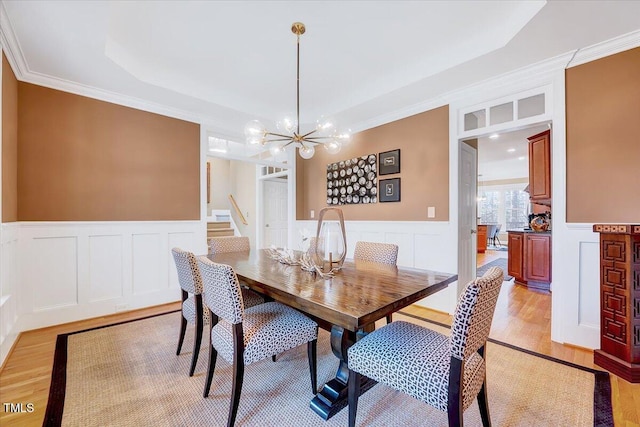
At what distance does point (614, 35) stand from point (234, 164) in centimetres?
722

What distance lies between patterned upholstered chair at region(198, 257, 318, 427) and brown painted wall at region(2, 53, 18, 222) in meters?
2.04

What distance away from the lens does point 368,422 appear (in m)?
1.52

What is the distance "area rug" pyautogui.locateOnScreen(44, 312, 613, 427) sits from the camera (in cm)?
153

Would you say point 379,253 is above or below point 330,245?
below

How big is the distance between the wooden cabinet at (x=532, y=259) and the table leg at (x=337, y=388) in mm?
3964

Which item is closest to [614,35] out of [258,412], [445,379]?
[445,379]

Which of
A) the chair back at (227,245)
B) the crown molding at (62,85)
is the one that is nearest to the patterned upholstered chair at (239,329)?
the chair back at (227,245)

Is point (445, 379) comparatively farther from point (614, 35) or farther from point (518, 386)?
point (614, 35)

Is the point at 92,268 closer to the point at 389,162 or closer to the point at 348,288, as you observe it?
the point at 348,288

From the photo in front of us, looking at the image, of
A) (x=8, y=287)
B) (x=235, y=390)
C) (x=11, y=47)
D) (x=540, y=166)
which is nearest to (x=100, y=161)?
(x=11, y=47)

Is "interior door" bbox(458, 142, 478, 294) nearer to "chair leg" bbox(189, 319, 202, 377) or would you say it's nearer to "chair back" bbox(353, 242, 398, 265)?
"chair back" bbox(353, 242, 398, 265)

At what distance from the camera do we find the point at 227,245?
3.02 metres

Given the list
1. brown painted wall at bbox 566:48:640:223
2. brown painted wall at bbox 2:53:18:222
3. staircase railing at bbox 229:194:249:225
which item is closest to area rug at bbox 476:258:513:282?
brown painted wall at bbox 566:48:640:223

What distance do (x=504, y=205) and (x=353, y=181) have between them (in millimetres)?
8958
